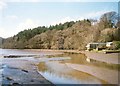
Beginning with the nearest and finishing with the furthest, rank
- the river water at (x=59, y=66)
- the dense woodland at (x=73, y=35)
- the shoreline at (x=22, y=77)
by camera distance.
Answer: the shoreline at (x=22, y=77)
the river water at (x=59, y=66)
the dense woodland at (x=73, y=35)

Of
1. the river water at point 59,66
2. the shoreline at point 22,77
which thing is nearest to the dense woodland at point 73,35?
the river water at point 59,66

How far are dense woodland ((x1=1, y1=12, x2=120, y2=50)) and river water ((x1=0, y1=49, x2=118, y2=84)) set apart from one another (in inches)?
21.5

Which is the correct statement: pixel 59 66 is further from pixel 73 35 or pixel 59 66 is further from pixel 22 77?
pixel 73 35

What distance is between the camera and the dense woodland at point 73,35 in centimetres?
755

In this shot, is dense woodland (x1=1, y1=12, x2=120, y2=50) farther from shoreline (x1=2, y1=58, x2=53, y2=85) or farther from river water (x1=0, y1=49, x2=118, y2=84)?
shoreline (x1=2, y1=58, x2=53, y2=85)

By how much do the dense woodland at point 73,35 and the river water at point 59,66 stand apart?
545 mm

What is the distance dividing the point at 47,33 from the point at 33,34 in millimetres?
1097

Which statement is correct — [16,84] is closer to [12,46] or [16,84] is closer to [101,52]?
[101,52]

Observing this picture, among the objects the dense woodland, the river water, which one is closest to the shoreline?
the river water

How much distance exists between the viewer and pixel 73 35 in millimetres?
11039

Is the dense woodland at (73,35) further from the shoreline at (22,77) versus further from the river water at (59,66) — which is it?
the shoreline at (22,77)

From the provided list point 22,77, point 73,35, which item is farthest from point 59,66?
point 73,35

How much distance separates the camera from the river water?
459cm

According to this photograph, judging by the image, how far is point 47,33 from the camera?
42.3 feet
